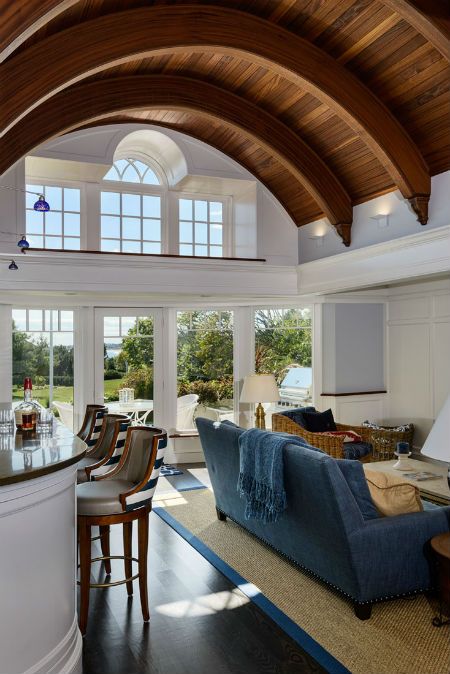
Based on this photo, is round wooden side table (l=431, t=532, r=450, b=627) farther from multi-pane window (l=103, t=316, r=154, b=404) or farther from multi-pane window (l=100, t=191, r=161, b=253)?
multi-pane window (l=100, t=191, r=161, b=253)

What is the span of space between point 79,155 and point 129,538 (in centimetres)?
447

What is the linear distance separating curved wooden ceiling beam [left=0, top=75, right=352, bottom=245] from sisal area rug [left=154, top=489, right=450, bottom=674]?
391 centimetres

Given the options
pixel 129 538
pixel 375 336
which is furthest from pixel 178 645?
pixel 375 336

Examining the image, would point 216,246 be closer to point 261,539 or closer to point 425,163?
point 425,163

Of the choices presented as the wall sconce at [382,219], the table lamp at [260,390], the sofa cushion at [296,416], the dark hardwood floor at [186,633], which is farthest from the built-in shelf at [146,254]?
the dark hardwood floor at [186,633]

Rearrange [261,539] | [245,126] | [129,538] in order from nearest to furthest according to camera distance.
→ 1. [129,538]
2. [261,539]
3. [245,126]

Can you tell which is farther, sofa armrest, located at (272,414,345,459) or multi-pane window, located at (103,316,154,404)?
multi-pane window, located at (103,316,154,404)

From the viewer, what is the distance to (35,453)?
3.01m

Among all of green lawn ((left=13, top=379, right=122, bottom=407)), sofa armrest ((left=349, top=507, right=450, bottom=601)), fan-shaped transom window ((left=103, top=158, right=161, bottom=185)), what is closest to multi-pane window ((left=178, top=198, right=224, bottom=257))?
fan-shaped transom window ((left=103, top=158, right=161, bottom=185))

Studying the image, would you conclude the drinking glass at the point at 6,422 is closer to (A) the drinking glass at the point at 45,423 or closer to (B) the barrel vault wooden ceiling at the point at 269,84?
(A) the drinking glass at the point at 45,423

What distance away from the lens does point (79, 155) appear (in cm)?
663

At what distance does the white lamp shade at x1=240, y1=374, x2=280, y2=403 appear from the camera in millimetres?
7012

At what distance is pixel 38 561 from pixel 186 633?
44.0 inches

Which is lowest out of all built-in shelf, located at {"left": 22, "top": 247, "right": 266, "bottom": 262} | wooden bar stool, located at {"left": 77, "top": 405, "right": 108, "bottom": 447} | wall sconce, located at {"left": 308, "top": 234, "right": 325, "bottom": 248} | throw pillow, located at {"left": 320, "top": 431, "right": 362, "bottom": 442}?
throw pillow, located at {"left": 320, "top": 431, "right": 362, "bottom": 442}
